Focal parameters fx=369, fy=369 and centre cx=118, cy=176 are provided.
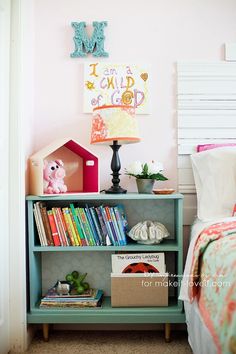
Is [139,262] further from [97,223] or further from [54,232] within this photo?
[54,232]

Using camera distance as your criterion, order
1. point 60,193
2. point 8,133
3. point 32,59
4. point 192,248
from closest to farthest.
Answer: point 192,248 < point 8,133 < point 60,193 < point 32,59

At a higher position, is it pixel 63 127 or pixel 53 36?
pixel 53 36

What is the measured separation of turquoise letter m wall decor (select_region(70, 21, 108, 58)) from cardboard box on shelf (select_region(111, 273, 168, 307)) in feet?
4.29

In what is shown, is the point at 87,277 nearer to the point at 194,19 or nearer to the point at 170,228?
the point at 170,228

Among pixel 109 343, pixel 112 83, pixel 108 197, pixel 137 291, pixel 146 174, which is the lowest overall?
pixel 109 343

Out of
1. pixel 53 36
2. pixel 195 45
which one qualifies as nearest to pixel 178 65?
pixel 195 45

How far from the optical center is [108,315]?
1938mm

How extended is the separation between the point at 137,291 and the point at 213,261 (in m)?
0.72

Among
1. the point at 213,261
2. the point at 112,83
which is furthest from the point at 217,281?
the point at 112,83

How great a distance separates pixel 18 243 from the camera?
189 centimetres

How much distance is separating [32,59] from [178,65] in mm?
878

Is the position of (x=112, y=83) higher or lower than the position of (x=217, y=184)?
higher

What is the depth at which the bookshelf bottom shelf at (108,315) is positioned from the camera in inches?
76.0

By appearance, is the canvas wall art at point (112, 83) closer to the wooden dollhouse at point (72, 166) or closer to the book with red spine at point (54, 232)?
the wooden dollhouse at point (72, 166)
